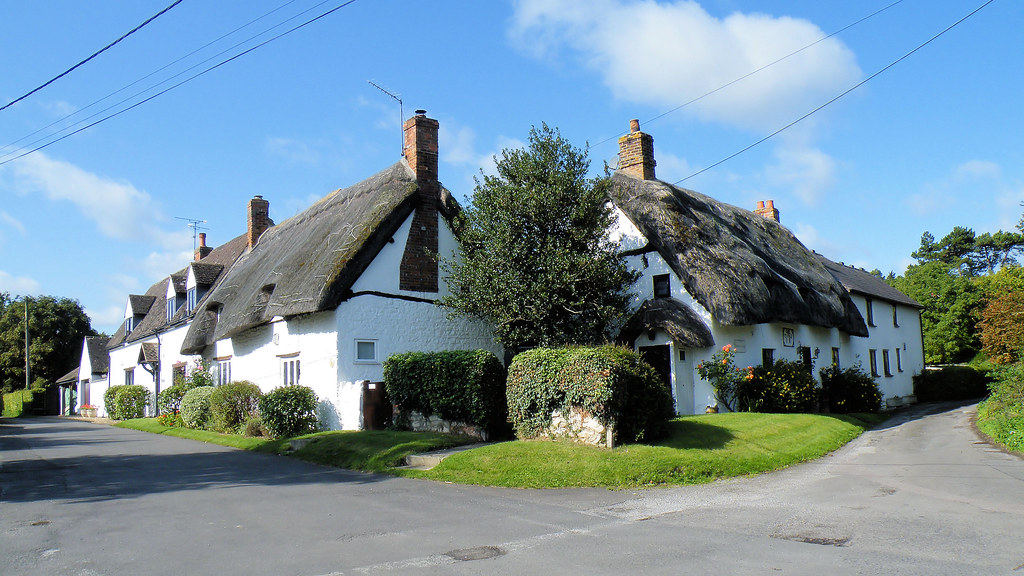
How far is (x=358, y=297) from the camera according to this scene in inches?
730

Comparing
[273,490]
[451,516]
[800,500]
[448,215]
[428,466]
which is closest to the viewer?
[451,516]

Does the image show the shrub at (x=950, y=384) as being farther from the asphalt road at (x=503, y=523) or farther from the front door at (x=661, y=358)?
the asphalt road at (x=503, y=523)

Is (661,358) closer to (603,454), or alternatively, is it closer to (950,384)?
(603,454)

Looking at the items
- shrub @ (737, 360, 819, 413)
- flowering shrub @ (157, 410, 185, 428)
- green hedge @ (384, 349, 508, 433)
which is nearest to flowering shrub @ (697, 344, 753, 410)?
shrub @ (737, 360, 819, 413)

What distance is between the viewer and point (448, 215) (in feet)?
67.9

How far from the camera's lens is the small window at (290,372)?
19828 mm

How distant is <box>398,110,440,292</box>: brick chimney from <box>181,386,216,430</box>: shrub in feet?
25.3

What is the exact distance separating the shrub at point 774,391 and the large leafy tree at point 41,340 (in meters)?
54.9

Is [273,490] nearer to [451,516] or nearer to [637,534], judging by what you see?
[451,516]

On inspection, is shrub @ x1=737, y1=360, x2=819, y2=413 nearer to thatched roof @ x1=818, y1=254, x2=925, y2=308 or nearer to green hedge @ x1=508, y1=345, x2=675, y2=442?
green hedge @ x1=508, y1=345, x2=675, y2=442

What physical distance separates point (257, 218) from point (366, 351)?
46.8 feet

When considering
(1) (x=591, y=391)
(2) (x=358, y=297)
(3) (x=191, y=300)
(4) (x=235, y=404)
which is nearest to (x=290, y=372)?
(4) (x=235, y=404)

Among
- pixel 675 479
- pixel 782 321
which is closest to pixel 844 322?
pixel 782 321

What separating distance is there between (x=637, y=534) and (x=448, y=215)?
14066 millimetres
